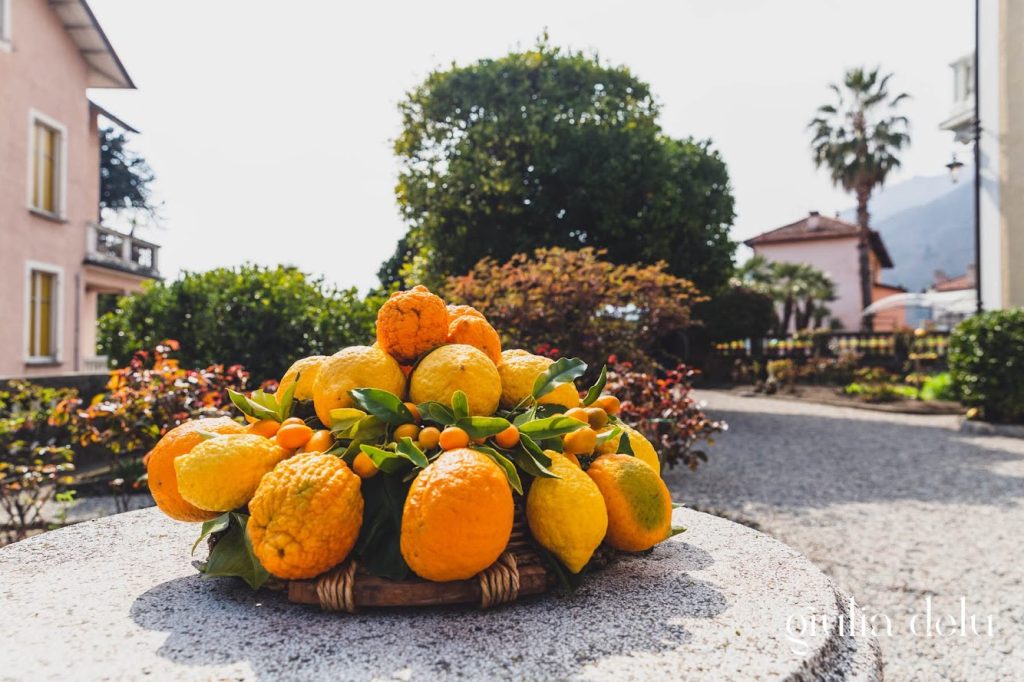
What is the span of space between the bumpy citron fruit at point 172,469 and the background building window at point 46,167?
12.4m

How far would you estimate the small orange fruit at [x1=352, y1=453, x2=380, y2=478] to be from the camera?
123 centimetres

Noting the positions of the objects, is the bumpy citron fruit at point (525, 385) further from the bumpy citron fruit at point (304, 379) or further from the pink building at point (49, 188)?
the pink building at point (49, 188)

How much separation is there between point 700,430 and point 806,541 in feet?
4.10

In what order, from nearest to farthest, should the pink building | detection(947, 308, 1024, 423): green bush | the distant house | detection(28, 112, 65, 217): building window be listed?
detection(947, 308, 1024, 423): green bush, the pink building, detection(28, 112, 65, 217): building window, the distant house

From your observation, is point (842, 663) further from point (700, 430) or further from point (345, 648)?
point (700, 430)

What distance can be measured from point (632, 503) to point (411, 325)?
0.59 m

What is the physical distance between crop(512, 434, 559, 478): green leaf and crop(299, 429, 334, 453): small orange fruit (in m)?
0.36

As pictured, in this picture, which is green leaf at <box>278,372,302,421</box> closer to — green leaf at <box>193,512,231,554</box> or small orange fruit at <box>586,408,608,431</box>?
green leaf at <box>193,512,231,554</box>

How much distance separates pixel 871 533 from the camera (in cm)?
485

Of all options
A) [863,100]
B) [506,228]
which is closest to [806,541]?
[506,228]

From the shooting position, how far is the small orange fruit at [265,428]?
1.38 meters

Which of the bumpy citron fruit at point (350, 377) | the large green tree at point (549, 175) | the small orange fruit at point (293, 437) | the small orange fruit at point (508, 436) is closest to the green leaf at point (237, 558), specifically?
the small orange fruit at point (293, 437)

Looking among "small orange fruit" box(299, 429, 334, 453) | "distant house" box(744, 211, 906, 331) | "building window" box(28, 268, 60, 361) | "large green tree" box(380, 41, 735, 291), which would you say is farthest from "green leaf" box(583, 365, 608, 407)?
"distant house" box(744, 211, 906, 331)

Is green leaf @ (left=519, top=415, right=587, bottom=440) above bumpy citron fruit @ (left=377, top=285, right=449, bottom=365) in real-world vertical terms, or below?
below
